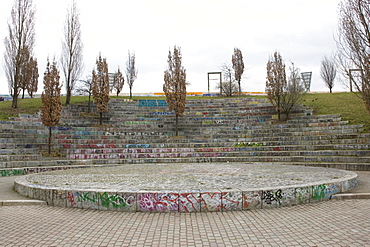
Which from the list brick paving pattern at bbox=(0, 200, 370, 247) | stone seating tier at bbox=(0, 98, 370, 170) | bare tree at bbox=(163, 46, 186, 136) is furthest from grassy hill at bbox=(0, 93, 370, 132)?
brick paving pattern at bbox=(0, 200, 370, 247)

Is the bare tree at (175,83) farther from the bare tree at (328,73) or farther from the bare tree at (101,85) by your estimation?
the bare tree at (328,73)

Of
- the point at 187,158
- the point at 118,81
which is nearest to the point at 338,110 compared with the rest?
the point at 187,158

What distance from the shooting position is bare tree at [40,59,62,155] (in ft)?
45.2

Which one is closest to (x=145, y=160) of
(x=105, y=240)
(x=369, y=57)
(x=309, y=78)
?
(x=105, y=240)

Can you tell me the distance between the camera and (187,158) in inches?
533

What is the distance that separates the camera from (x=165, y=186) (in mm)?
6078

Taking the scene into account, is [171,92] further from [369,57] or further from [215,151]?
[369,57]

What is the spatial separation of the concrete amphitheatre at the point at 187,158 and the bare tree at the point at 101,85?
1593 mm

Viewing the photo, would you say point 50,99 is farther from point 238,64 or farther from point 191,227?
point 238,64

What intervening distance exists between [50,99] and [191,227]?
12317 millimetres

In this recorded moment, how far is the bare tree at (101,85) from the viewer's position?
64.5ft

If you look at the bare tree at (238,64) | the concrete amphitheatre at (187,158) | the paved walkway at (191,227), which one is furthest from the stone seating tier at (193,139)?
the bare tree at (238,64)

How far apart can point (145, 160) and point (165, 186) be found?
7.36m

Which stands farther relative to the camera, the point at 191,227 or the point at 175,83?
the point at 175,83
